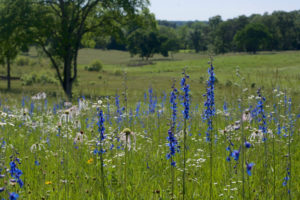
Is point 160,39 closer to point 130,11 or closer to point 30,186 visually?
point 130,11

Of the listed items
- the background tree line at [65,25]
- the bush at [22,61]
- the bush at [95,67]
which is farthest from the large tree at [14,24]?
the bush at [22,61]

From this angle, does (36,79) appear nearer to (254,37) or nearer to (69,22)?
(69,22)

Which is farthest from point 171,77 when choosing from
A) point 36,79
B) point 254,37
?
point 254,37

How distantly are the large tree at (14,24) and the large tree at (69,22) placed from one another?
1.02 metres

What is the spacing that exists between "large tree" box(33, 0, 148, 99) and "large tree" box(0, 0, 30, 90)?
1.02 metres

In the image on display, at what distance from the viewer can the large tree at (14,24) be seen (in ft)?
91.7

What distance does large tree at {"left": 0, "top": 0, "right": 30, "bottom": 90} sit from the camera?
2794 centimetres

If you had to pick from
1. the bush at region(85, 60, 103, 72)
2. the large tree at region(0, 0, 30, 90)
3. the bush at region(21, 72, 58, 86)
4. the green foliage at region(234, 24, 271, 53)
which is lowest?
the bush at region(21, 72, 58, 86)

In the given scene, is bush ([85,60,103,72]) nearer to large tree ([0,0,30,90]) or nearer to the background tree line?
the background tree line

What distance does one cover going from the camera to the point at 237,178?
15.9ft

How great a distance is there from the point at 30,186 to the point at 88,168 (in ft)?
3.53

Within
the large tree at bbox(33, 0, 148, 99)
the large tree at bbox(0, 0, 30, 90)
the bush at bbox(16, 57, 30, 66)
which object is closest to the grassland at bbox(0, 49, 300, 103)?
the bush at bbox(16, 57, 30, 66)

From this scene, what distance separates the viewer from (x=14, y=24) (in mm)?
28234

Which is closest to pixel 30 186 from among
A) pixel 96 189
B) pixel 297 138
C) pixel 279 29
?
pixel 96 189
